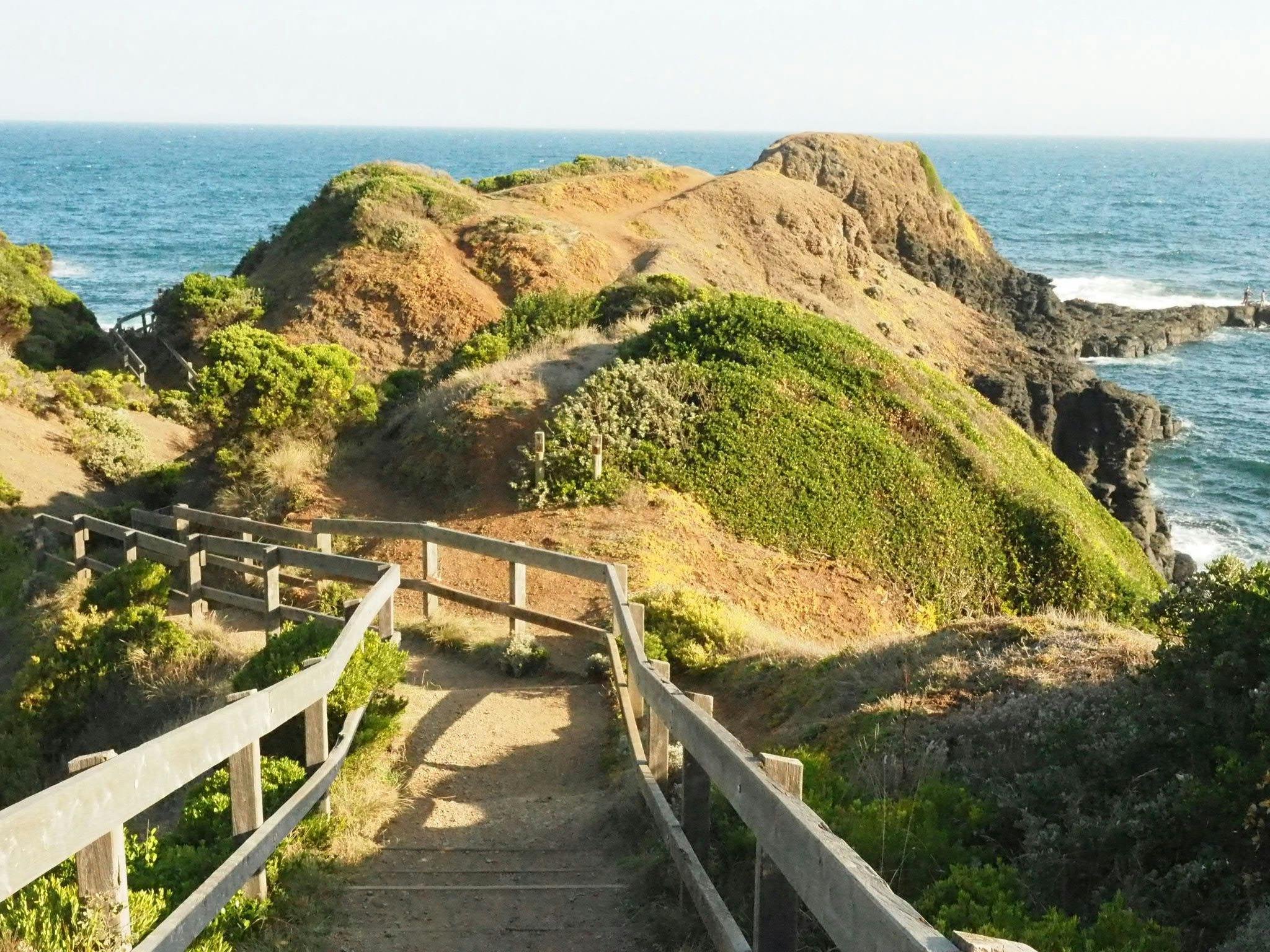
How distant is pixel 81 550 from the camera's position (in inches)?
570

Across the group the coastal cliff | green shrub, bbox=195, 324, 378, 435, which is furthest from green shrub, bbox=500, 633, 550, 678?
the coastal cliff

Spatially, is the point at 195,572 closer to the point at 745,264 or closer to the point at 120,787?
the point at 120,787

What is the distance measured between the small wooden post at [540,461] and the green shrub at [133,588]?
502cm

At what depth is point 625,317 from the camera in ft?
82.0

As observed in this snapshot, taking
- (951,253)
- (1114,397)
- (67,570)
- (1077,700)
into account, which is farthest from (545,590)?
(951,253)

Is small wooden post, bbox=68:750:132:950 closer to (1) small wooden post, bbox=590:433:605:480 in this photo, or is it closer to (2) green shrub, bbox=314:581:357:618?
(2) green shrub, bbox=314:581:357:618

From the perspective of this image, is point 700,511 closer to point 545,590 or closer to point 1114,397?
point 545,590

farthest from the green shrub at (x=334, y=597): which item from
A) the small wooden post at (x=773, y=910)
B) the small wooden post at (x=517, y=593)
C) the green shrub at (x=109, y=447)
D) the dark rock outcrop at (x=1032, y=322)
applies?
the dark rock outcrop at (x=1032, y=322)

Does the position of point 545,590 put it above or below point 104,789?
below

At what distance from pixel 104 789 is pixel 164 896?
1756 millimetres

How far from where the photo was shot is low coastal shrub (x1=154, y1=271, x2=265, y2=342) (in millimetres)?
32219

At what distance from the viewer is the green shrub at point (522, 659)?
1001cm

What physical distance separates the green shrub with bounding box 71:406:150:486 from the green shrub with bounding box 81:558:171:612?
1118cm

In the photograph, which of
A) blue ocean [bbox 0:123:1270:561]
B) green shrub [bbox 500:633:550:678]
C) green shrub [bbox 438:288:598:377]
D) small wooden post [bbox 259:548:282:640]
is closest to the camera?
green shrub [bbox 500:633:550:678]
